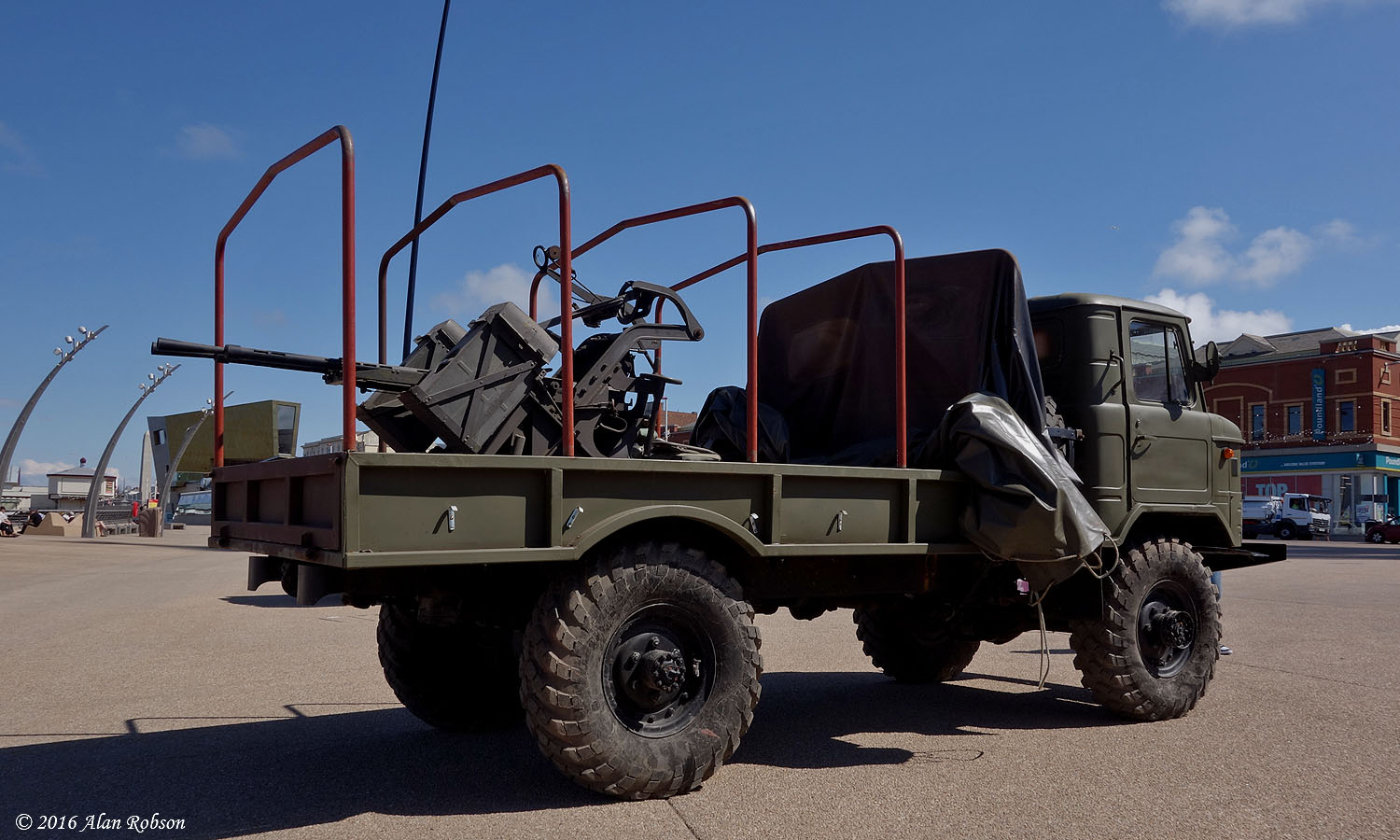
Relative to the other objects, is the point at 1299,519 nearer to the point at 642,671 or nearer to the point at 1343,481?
the point at 1343,481

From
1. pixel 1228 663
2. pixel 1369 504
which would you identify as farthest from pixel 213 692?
pixel 1369 504

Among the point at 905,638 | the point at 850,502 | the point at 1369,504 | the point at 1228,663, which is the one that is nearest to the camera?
the point at 850,502

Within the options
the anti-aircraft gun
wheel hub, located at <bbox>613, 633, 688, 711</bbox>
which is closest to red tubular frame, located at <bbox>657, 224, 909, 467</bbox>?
the anti-aircraft gun

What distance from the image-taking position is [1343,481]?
156 feet

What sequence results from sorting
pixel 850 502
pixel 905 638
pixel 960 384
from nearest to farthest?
pixel 850 502, pixel 960 384, pixel 905 638

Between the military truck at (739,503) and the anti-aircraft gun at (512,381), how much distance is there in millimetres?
17

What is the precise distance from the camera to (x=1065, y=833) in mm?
4332

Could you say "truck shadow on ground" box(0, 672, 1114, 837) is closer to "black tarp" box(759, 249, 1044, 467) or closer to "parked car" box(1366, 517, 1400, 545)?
"black tarp" box(759, 249, 1044, 467)

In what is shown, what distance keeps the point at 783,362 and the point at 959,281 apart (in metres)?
1.47

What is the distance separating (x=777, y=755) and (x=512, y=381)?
2.41 m

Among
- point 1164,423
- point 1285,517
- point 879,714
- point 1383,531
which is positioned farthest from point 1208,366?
→ point 1285,517

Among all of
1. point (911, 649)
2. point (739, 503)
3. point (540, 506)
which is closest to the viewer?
point (540, 506)

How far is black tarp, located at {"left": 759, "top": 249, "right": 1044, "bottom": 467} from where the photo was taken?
638 centimetres

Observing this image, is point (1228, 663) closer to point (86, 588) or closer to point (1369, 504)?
point (86, 588)
